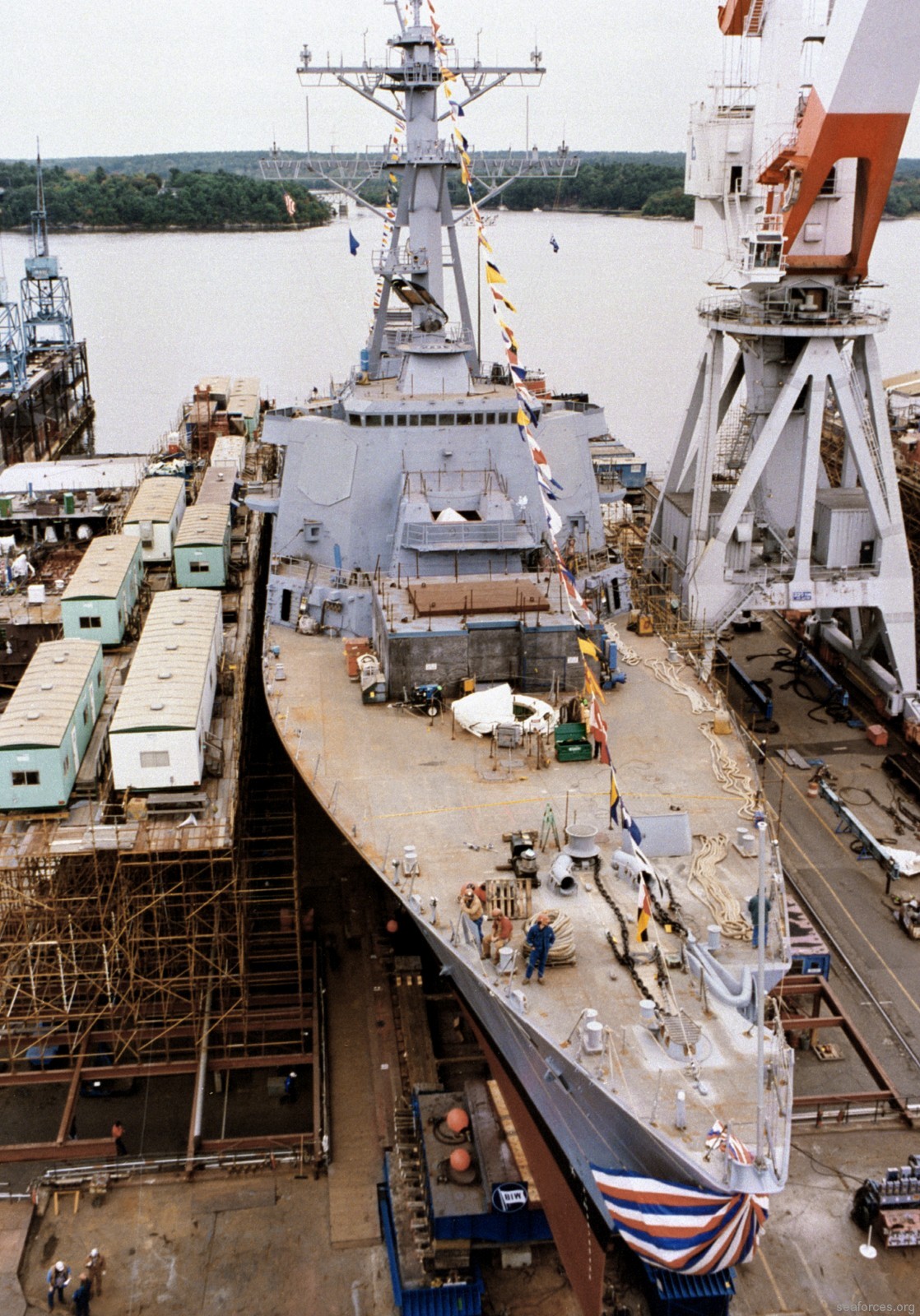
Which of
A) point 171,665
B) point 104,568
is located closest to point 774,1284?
point 171,665

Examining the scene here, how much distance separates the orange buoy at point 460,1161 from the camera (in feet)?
46.3

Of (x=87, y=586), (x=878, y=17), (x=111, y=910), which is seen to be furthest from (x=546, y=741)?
(x=878, y=17)

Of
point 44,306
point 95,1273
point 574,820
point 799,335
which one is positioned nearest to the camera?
point 95,1273

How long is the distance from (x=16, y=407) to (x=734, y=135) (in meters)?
33.4

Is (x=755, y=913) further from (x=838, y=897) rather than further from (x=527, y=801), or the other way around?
(x=838, y=897)

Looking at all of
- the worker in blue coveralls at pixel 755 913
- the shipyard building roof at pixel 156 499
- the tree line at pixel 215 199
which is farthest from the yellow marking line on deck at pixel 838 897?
the tree line at pixel 215 199

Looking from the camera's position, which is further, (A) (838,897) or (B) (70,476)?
(B) (70,476)

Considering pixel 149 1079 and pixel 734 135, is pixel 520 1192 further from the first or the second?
pixel 734 135

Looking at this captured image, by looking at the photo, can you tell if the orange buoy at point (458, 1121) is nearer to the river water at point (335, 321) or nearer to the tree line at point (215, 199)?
the river water at point (335, 321)

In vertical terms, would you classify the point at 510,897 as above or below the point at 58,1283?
above

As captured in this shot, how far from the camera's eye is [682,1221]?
1140 cm

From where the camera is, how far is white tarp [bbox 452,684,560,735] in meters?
18.7

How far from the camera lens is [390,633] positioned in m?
19.7

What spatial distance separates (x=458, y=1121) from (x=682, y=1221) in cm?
398
